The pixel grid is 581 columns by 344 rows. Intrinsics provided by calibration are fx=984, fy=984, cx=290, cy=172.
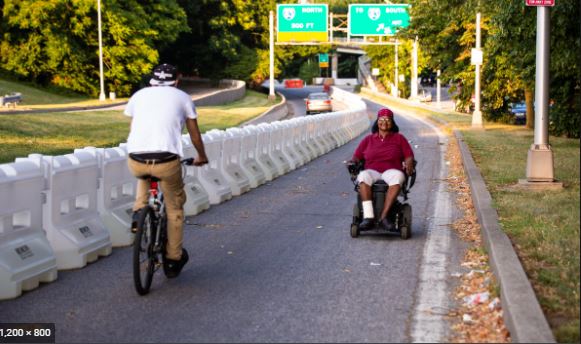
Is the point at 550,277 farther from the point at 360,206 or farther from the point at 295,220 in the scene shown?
the point at 295,220

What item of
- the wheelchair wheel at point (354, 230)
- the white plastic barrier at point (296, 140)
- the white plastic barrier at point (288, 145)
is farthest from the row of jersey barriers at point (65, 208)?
the white plastic barrier at point (296, 140)

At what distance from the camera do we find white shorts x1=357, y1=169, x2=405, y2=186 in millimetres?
11406

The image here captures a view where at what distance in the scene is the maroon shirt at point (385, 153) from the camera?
1170cm

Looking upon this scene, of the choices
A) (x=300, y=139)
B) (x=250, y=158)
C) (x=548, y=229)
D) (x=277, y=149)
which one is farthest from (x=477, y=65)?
(x=548, y=229)

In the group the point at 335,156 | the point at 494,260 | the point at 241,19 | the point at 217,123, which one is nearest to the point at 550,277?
the point at 494,260

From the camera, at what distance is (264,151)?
19.9 meters

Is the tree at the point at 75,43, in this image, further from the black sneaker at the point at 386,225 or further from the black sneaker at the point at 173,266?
the black sneaker at the point at 173,266

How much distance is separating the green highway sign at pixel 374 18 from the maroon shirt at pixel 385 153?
53.7m

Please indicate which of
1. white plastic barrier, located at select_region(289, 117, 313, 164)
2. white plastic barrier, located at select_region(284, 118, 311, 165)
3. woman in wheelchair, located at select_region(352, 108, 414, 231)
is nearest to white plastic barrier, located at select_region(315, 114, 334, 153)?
white plastic barrier, located at select_region(289, 117, 313, 164)

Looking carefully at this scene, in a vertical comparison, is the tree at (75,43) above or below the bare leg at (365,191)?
above

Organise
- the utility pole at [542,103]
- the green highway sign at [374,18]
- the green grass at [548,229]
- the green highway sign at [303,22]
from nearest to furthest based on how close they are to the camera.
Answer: the green grass at [548,229]
the utility pole at [542,103]
the green highway sign at [374,18]
the green highway sign at [303,22]

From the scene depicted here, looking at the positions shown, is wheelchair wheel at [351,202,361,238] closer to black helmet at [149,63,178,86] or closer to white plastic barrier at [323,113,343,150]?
black helmet at [149,63,178,86]

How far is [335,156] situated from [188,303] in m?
20.0

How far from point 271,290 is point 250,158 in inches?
400
